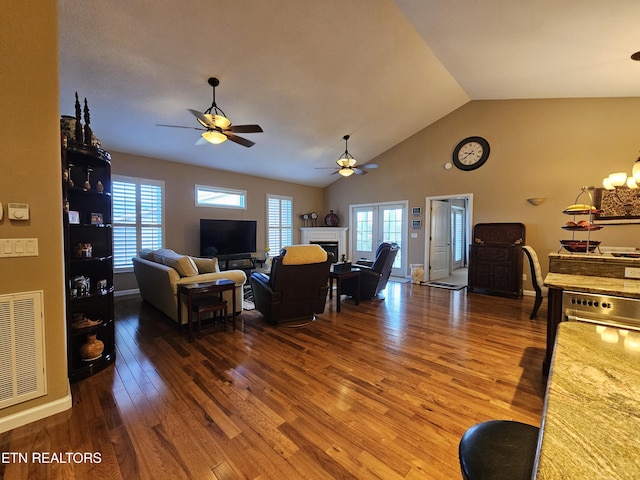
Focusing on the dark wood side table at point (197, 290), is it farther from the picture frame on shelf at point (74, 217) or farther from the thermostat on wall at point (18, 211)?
the thermostat on wall at point (18, 211)

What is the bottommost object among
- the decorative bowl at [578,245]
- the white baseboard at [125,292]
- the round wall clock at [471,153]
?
the white baseboard at [125,292]

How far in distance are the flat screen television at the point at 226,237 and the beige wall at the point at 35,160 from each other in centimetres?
427

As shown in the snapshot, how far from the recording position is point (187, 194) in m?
6.21

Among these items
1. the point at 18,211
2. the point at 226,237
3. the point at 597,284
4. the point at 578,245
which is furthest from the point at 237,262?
the point at 597,284

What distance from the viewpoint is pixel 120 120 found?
4.38m

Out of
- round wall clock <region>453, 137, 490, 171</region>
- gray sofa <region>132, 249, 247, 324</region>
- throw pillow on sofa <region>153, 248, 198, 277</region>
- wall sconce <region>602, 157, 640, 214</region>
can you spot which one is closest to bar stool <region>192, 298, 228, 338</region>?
gray sofa <region>132, 249, 247, 324</region>

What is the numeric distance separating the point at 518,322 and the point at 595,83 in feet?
12.8

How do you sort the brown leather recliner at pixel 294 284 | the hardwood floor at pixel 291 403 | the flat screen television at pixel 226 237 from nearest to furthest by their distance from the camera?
1. the hardwood floor at pixel 291 403
2. the brown leather recliner at pixel 294 284
3. the flat screen television at pixel 226 237

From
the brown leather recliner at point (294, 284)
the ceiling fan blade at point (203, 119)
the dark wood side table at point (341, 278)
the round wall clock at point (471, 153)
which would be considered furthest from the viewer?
the round wall clock at point (471, 153)

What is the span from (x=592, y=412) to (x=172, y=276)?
380 centimetres

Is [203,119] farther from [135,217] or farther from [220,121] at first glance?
[135,217]

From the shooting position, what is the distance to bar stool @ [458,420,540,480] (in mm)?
794

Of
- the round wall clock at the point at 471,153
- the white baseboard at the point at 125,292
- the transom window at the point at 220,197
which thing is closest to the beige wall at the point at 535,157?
the round wall clock at the point at 471,153

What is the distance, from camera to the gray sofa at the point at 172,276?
352 centimetres
